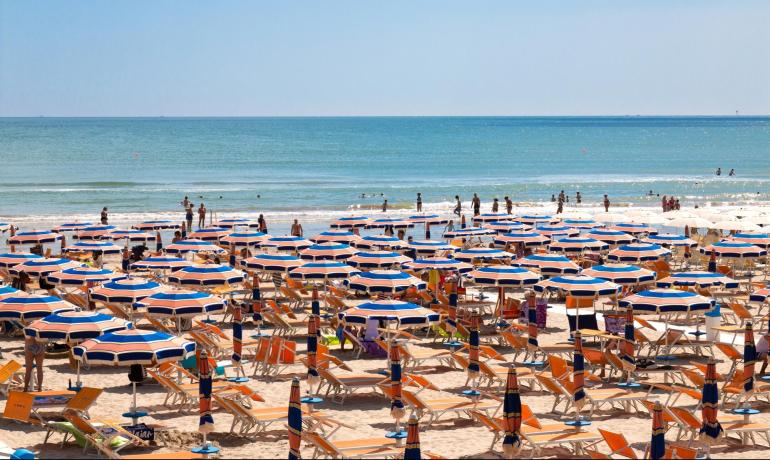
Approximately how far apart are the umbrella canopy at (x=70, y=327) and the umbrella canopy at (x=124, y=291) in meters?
3.36

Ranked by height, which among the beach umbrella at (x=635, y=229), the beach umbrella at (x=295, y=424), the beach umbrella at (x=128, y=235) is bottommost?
the beach umbrella at (x=295, y=424)

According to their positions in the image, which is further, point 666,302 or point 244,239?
point 244,239

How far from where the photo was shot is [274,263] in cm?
2116

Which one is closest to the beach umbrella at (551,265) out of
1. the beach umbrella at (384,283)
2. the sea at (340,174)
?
the beach umbrella at (384,283)

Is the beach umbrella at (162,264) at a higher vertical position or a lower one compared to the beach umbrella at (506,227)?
lower

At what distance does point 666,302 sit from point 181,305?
7088 millimetres

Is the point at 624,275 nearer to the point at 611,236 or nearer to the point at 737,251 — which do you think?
the point at 737,251

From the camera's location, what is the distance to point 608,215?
3341cm

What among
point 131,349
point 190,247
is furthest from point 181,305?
point 190,247

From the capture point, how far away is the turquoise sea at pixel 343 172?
6125cm

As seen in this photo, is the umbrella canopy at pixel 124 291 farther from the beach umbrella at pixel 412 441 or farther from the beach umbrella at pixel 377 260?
the beach umbrella at pixel 412 441

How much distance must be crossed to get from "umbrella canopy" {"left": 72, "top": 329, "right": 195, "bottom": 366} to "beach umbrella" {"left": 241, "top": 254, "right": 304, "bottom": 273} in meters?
8.65

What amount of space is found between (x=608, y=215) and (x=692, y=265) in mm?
4547

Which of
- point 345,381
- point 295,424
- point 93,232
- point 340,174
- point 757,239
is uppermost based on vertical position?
point 340,174
